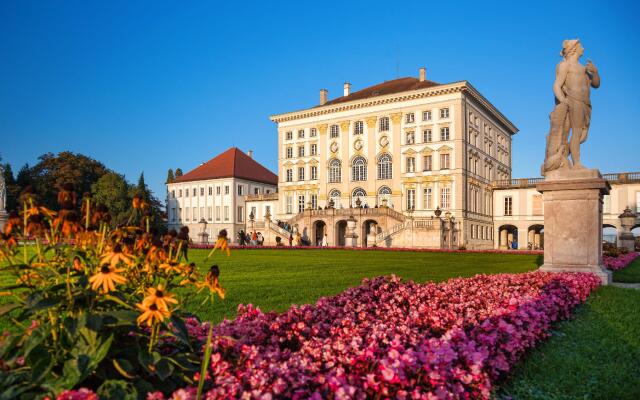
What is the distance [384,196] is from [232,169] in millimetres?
24987

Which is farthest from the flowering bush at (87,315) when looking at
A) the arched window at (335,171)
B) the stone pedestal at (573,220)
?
the arched window at (335,171)

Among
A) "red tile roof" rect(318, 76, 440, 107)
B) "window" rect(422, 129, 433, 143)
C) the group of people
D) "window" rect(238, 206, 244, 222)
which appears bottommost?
the group of people

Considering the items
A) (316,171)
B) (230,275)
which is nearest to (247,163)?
(316,171)

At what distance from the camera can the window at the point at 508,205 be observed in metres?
54.2

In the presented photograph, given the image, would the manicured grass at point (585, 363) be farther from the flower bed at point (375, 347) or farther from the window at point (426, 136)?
the window at point (426, 136)

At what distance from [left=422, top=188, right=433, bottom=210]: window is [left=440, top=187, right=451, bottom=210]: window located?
1.12 metres

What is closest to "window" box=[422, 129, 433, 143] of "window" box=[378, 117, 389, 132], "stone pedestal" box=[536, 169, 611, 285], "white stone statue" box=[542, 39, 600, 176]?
"window" box=[378, 117, 389, 132]

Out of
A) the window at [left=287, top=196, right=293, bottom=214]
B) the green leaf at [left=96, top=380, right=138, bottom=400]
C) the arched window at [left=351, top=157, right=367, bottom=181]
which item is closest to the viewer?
the green leaf at [left=96, top=380, right=138, bottom=400]

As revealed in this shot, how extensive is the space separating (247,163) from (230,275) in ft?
201

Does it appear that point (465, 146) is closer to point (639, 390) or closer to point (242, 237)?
point (242, 237)

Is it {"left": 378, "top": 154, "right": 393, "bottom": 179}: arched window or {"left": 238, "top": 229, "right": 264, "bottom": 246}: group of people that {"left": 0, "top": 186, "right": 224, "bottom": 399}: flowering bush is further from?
{"left": 378, "top": 154, "right": 393, "bottom": 179}: arched window

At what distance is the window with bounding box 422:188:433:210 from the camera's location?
49625 mm

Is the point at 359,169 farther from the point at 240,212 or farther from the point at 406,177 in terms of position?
the point at 240,212

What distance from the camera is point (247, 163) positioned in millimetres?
72688
